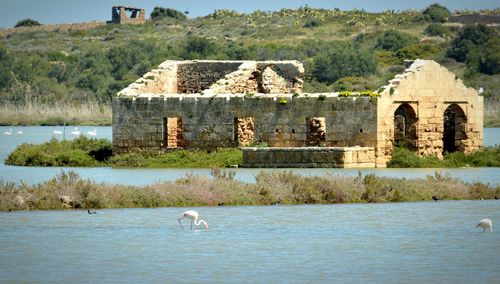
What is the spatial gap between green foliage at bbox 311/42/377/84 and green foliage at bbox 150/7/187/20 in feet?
171

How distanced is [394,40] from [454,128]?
54.6 m

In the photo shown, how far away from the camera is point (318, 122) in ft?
133

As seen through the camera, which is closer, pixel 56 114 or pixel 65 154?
pixel 65 154

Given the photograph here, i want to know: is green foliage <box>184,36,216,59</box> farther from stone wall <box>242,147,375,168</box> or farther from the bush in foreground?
the bush in foreground

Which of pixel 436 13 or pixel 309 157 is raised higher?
pixel 436 13

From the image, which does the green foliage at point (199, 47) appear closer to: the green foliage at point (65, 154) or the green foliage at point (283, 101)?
the green foliage at point (65, 154)

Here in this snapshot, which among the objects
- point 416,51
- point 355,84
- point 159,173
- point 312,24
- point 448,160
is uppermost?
point 312,24

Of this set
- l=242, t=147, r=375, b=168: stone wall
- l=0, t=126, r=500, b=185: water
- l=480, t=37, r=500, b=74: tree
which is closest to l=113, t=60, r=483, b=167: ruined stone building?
l=242, t=147, r=375, b=168: stone wall

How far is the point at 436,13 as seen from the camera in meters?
116

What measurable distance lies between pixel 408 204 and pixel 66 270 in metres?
10.7

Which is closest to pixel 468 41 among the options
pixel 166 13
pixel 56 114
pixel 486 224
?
pixel 56 114

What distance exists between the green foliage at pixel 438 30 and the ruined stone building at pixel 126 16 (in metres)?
32.4

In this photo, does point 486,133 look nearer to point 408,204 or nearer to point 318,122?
point 318,122

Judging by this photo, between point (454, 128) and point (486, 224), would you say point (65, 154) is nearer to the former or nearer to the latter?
point (454, 128)
